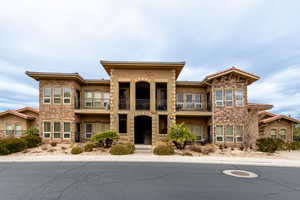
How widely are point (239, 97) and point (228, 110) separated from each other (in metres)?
2.07

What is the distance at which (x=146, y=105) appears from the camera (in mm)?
18219

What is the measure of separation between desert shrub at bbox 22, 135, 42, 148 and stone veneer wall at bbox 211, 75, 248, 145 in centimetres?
2011

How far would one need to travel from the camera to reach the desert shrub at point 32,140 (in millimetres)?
15352

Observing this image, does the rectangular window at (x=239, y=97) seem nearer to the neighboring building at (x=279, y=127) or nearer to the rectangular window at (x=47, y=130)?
the neighboring building at (x=279, y=127)

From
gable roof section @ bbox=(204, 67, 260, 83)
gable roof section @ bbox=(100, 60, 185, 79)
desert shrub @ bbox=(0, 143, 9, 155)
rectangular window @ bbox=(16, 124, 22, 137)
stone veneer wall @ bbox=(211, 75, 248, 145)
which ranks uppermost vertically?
gable roof section @ bbox=(100, 60, 185, 79)

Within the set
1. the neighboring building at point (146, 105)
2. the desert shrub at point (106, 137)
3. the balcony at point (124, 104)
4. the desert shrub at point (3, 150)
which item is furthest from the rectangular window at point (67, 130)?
the balcony at point (124, 104)

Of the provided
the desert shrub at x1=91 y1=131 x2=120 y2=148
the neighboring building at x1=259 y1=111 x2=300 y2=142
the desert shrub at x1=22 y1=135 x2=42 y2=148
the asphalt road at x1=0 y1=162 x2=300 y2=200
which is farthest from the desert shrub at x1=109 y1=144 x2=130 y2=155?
the neighboring building at x1=259 y1=111 x2=300 y2=142

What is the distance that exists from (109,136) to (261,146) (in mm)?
15081

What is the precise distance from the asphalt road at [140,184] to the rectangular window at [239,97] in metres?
10.4

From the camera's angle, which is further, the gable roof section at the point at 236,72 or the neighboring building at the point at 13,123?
the neighboring building at the point at 13,123

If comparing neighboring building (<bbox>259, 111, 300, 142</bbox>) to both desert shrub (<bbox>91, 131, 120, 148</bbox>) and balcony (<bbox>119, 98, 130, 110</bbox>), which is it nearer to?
balcony (<bbox>119, 98, 130, 110</bbox>)

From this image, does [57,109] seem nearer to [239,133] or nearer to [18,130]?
[18,130]

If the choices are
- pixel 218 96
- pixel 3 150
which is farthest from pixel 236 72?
pixel 3 150

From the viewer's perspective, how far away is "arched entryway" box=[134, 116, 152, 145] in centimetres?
1900
